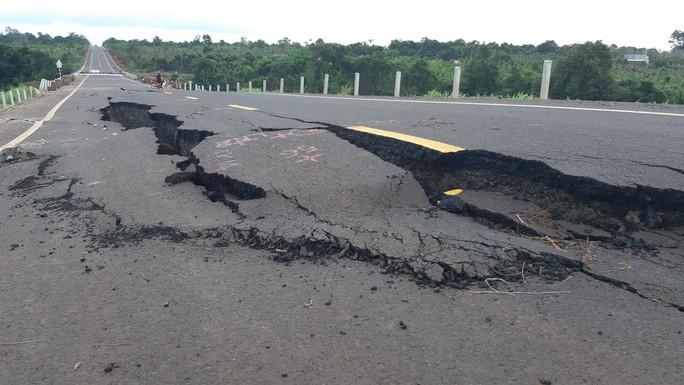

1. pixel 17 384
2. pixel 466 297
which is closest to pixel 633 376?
pixel 466 297

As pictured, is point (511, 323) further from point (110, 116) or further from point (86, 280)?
point (110, 116)

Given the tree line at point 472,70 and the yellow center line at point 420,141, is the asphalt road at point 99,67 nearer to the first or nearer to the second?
the tree line at point 472,70

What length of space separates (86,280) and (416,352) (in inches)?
85.1

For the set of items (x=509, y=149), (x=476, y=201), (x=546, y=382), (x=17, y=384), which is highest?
(x=509, y=149)

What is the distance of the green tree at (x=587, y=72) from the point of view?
70.5 ft

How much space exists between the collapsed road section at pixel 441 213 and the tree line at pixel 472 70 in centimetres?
1831

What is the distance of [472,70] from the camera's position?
31562mm

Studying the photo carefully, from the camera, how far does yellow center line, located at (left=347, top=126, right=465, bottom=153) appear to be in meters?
5.08

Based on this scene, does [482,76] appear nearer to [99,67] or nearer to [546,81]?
[546,81]

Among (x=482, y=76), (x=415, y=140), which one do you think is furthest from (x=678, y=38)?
(x=415, y=140)

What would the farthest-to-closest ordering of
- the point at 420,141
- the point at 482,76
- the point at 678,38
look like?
the point at 678,38
the point at 482,76
the point at 420,141

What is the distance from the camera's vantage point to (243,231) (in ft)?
12.7

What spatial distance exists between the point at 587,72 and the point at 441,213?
68.3ft

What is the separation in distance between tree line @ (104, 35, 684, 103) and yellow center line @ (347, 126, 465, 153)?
56.5 ft
